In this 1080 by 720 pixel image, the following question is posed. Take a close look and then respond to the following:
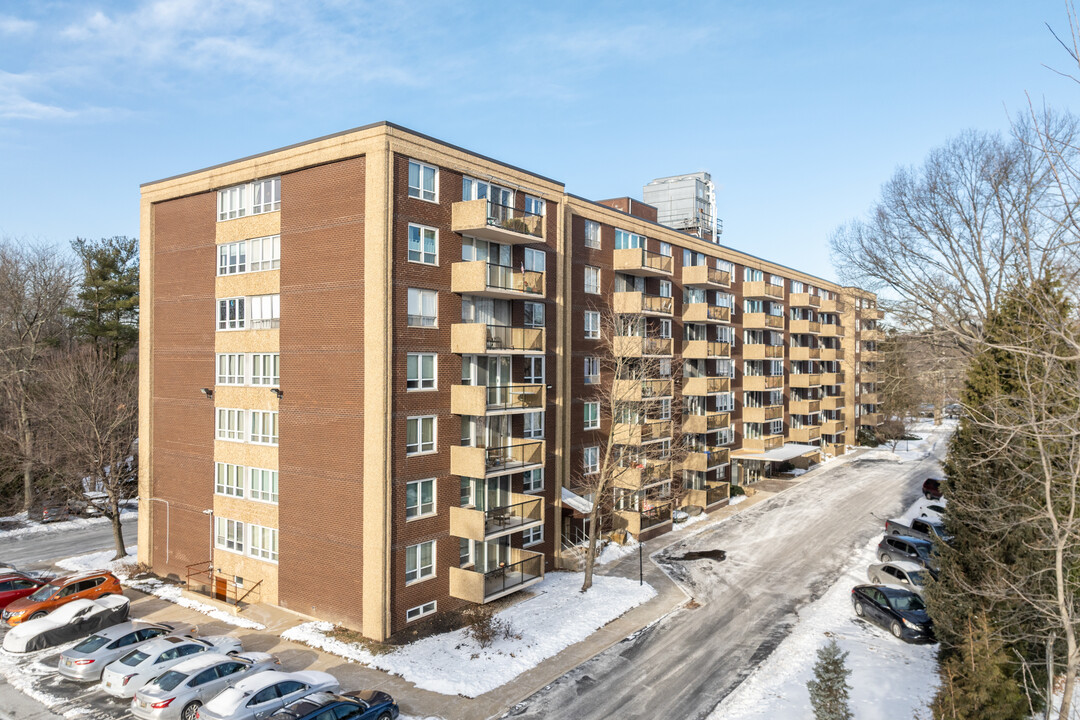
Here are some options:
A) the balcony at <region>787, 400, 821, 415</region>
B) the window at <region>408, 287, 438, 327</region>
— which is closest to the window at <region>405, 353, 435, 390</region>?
the window at <region>408, 287, 438, 327</region>

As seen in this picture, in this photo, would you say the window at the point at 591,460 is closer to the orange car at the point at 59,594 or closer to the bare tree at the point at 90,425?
the orange car at the point at 59,594

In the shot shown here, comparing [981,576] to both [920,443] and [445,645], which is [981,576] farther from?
[920,443]

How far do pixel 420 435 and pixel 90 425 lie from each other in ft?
76.1

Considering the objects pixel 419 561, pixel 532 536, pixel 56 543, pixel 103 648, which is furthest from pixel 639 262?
pixel 56 543

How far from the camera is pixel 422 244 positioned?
977 inches

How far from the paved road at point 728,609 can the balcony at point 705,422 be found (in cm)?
613

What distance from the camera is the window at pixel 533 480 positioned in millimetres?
29562

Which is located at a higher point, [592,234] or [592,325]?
[592,234]

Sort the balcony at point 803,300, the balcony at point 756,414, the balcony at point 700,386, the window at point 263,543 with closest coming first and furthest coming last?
the window at point 263,543, the balcony at point 700,386, the balcony at point 756,414, the balcony at point 803,300

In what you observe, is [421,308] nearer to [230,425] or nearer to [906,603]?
[230,425]

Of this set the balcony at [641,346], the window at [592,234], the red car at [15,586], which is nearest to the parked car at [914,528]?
the balcony at [641,346]

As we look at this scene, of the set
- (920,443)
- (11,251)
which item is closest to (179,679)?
(11,251)

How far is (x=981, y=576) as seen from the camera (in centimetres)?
1983

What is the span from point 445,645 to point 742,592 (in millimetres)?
13839
